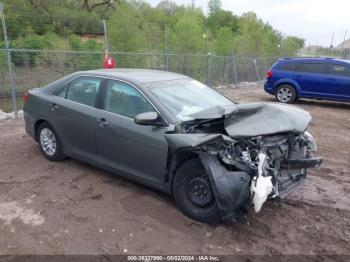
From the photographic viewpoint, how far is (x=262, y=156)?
3.73 meters

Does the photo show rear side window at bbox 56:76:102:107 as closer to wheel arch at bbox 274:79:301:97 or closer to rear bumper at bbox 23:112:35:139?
rear bumper at bbox 23:112:35:139

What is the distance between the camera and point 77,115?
5180mm

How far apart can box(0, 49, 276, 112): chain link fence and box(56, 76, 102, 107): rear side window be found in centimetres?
430

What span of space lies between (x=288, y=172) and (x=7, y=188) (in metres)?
3.65

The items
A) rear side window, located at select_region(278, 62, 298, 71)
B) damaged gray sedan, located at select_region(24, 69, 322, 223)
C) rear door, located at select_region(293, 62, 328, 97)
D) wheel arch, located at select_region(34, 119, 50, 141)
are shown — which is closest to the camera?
damaged gray sedan, located at select_region(24, 69, 322, 223)

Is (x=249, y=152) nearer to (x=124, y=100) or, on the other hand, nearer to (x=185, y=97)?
(x=185, y=97)

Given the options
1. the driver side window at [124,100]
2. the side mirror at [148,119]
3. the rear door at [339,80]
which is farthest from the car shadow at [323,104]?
the side mirror at [148,119]

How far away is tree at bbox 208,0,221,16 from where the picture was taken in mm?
54162

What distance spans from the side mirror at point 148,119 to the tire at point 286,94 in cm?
996

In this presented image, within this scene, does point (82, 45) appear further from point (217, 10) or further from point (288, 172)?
point (217, 10)

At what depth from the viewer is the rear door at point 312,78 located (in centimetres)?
1256

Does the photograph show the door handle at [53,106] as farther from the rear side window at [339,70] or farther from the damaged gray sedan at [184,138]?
the rear side window at [339,70]

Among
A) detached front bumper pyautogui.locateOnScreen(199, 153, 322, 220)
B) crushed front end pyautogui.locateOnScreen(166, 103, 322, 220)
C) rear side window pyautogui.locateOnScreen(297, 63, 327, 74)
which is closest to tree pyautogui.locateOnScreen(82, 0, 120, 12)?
rear side window pyautogui.locateOnScreen(297, 63, 327, 74)

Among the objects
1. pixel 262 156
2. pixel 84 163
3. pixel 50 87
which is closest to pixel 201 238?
pixel 262 156
